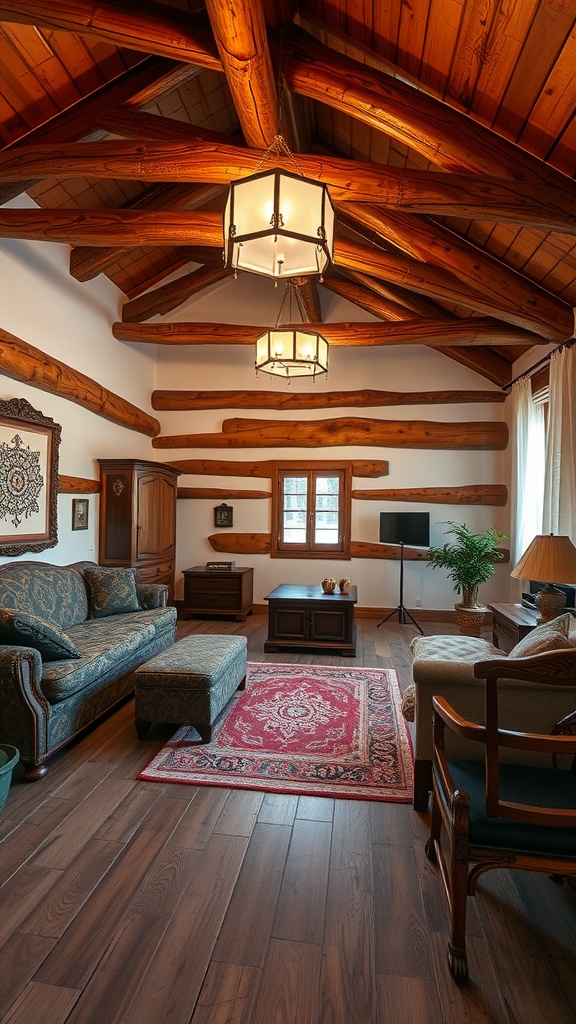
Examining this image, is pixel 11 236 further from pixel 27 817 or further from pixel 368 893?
pixel 368 893

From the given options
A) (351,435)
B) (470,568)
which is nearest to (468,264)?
(351,435)

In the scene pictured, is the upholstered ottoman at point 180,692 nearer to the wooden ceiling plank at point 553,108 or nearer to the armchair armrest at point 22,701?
the armchair armrest at point 22,701

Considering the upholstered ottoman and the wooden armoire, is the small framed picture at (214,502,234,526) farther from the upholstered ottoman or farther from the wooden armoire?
the upholstered ottoman

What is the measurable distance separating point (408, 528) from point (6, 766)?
5.20 meters

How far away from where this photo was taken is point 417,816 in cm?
242

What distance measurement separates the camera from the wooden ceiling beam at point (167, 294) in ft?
21.1

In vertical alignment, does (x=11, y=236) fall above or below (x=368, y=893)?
above

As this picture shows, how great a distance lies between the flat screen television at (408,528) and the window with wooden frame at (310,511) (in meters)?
0.71

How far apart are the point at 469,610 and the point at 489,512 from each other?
1624 mm

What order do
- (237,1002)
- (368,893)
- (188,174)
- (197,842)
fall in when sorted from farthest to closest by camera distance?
(188,174), (197,842), (368,893), (237,1002)

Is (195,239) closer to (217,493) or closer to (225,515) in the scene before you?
(217,493)

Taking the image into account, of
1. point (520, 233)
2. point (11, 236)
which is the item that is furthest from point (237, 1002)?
point (520, 233)

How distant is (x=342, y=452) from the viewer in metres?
7.18

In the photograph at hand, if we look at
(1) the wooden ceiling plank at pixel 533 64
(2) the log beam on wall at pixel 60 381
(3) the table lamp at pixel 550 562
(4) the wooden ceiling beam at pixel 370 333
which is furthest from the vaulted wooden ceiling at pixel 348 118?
(3) the table lamp at pixel 550 562
